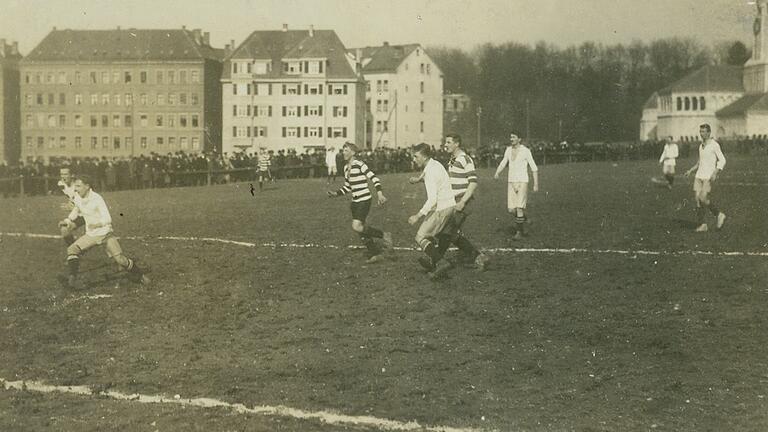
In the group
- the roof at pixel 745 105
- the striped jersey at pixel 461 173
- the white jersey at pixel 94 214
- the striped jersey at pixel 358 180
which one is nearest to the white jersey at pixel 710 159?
the striped jersey at pixel 461 173

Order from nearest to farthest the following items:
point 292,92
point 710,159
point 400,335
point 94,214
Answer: point 400,335
point 94,214
point 710,159
point 292,92

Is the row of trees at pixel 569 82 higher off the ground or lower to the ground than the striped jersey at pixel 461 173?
higher

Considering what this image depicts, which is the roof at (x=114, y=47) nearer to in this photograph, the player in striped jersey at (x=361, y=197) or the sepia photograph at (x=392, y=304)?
the sepia photograph at (x=392, y=304)

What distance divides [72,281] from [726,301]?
26.7 feet

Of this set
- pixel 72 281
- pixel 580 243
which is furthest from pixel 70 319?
pixel 580 243

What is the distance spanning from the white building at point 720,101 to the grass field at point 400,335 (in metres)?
79.6

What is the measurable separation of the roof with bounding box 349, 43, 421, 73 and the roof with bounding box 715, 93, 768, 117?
1319 inches

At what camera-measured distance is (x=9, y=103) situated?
98000mm

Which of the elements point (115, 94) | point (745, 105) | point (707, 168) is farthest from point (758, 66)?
point (707, 168)

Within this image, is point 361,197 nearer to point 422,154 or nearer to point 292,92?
point 422,154

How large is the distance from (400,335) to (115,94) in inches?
3636

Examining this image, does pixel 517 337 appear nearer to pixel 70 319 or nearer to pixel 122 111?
pixel 70 319

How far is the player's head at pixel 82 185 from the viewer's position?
39.4 feet

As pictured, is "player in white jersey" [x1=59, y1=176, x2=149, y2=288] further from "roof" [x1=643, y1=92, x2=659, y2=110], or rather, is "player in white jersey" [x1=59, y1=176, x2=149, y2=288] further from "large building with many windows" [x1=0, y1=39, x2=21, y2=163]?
"roof" [x1=643, y1=92, x2=659, y2=110]
